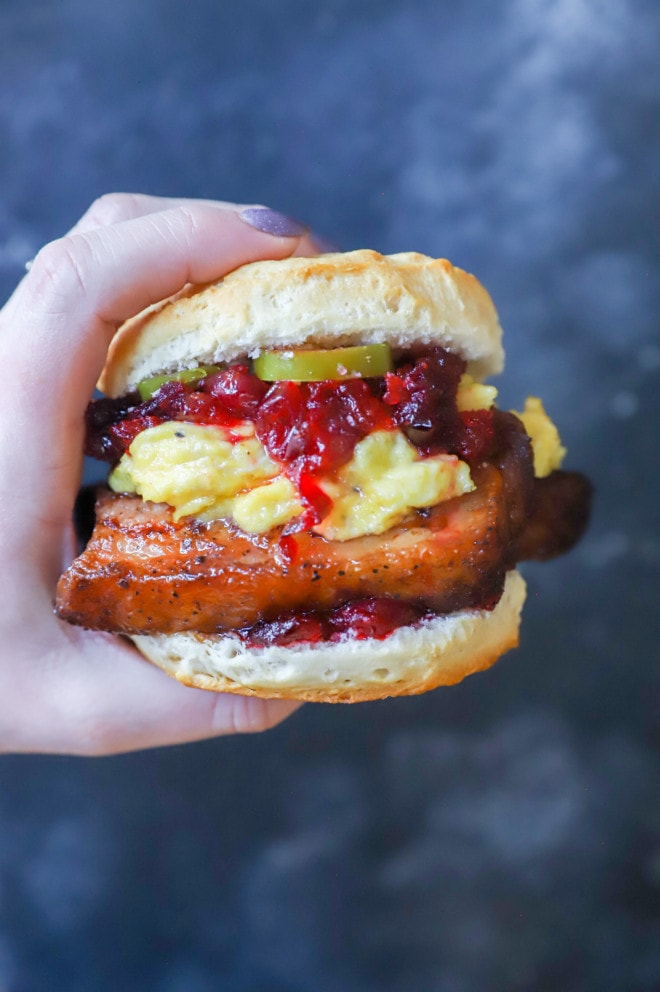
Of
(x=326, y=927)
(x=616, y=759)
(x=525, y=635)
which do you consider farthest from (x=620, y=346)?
(x=326, y=927)

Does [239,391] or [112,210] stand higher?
[112,210]

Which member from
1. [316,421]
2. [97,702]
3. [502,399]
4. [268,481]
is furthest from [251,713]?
[502,399]

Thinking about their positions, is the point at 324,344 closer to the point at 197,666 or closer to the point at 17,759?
the point at 197,666

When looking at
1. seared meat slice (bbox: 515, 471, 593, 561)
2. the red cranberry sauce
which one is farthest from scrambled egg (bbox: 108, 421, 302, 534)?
seared meat slice (bbox: 515, 471, 593, 561)

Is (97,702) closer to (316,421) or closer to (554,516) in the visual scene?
(316,421)

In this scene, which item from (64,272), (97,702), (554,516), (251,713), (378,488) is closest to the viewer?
(378,488)
